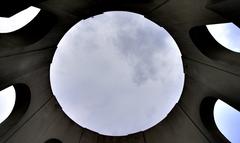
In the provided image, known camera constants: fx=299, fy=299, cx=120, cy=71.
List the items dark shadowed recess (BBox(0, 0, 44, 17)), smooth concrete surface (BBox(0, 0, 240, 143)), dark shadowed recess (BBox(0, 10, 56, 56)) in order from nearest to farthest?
dark shadowed recess (BBox(0, 0, 44, 17)) < smooth concrete surface (BBox(0, 0, 240, 143)) < dark shadowed recess (BBox(0, 10, 56, 56))

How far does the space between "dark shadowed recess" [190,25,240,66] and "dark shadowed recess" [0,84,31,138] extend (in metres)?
5.34

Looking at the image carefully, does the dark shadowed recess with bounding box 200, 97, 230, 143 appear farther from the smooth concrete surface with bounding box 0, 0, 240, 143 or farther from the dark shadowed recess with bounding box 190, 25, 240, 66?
the dark shadowed recess with bounding box 190, 25, 240, 66

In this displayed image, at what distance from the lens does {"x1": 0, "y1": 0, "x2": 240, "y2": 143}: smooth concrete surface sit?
297 inches

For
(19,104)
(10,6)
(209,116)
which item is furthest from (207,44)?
(19,104)

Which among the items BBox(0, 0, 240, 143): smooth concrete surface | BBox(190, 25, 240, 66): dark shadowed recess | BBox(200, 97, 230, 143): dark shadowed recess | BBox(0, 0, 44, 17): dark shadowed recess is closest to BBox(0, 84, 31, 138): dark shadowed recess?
BBox(0, 0, 240, 143): smooth concrete surface

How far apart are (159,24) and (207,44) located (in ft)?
5.02

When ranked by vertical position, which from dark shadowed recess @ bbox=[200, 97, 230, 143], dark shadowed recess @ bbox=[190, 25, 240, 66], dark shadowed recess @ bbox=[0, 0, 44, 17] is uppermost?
dark shadowed recess @ bbox=[0, 0, 44, 17]

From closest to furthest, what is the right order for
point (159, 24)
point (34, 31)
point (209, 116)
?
point (34, 31)
point (159, 24)
point (209, 116)

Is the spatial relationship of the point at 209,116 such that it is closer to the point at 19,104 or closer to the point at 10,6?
the point at 19,104

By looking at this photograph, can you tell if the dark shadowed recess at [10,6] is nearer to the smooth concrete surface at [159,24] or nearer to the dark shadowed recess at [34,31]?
the smooth concrete surface at [159,24]

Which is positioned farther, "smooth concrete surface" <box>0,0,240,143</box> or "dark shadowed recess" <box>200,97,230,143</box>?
"dark shadowed recess" <box>200,97,230,143</box>

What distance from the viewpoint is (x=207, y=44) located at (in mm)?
8734

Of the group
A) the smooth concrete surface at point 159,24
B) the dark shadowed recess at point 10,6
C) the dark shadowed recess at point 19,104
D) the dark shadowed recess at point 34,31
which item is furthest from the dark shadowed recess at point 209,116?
the dark shadowed recess at point 10,6

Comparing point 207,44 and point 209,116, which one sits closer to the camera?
point 207,44
